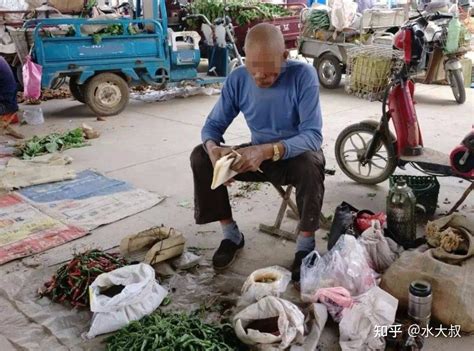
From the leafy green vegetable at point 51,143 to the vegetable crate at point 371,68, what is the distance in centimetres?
336

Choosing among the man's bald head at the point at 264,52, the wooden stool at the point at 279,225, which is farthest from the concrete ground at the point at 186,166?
the man's bald head at the point at 264,52

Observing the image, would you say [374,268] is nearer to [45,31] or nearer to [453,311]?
[453,311]

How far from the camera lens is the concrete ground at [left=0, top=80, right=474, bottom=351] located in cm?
306

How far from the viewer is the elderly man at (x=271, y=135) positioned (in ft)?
8.48

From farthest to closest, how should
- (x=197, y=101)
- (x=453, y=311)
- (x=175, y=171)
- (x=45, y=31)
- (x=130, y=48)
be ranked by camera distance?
(x=197, y=101), (x=130, y=48), (x=45, y=31), (x=175, y=171), (x=453, y=311)

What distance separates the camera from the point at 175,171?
4.59 metres

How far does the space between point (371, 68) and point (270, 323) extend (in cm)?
469

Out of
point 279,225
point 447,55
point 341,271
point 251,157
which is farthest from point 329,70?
point 341,271

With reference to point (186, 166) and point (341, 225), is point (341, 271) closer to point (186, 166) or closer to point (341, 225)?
point (341, 225)

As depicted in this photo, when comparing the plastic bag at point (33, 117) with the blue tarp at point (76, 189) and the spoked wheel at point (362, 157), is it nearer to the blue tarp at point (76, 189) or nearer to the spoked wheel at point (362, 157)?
the blue tarp at point (76, 189)

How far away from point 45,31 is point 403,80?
4321mm

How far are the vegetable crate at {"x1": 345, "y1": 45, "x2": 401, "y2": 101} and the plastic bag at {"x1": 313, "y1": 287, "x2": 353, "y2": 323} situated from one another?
13.1 feet

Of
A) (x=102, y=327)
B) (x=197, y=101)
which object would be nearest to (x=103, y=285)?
(x=102, y=327)

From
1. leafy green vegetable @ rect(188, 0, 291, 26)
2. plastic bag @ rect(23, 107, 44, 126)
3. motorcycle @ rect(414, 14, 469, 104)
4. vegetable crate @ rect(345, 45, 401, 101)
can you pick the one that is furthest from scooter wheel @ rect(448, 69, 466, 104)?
plastic bag @ rect(23, 107, 44, 126)
